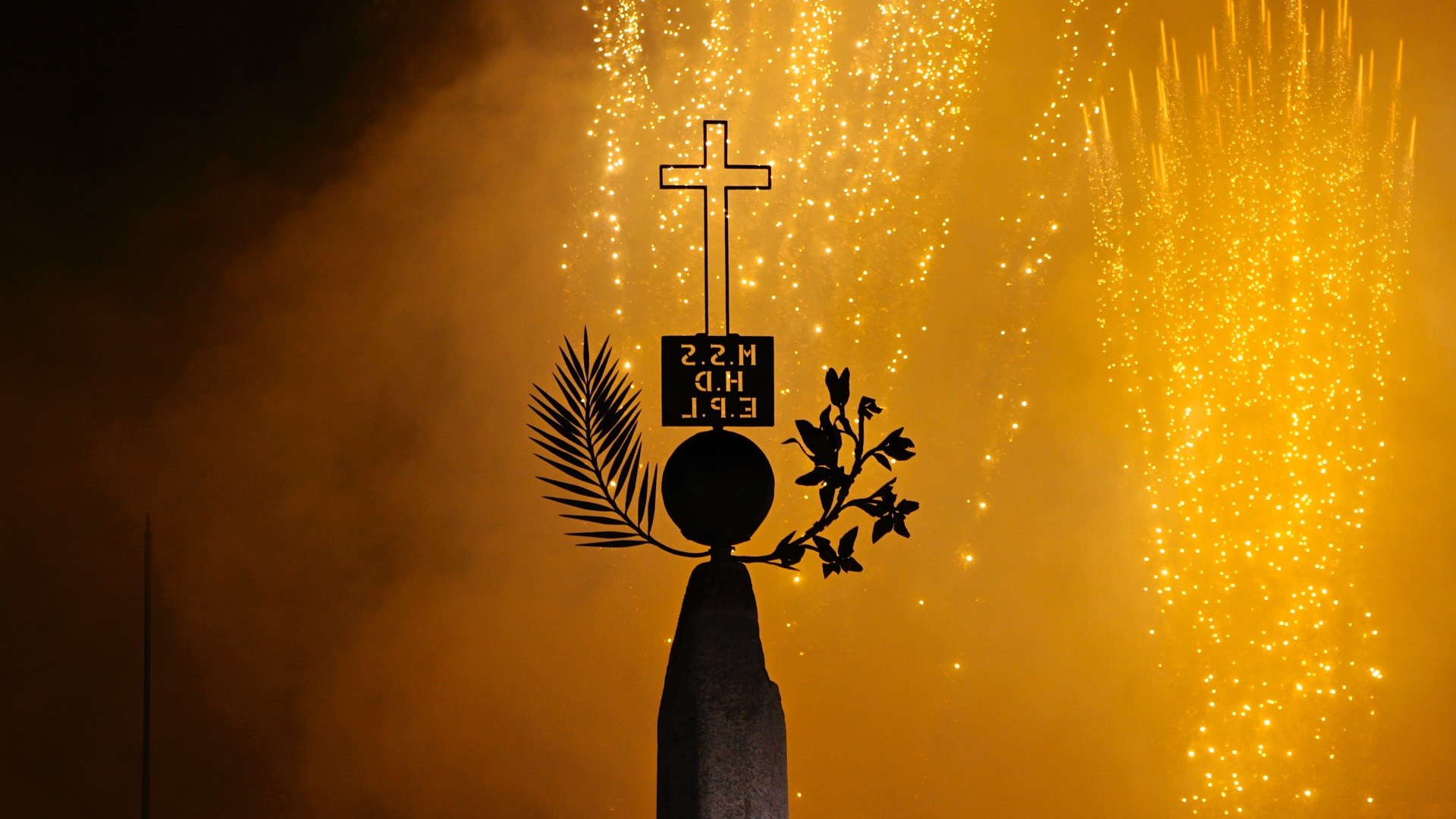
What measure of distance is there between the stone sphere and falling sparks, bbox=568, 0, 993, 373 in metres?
1.71

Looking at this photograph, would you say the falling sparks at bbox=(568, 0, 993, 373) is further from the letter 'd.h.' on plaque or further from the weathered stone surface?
the weathered stone surface

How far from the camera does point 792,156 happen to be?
334 cm

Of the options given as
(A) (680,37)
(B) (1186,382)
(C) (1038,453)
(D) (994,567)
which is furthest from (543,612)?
(B) (1186,382)

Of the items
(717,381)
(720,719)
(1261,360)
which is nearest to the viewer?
(720,719)

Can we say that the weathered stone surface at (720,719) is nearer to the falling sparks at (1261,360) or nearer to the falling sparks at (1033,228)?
the falling sparks at (1033,228)

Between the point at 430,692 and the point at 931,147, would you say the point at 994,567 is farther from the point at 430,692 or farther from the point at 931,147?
the point at 430,692

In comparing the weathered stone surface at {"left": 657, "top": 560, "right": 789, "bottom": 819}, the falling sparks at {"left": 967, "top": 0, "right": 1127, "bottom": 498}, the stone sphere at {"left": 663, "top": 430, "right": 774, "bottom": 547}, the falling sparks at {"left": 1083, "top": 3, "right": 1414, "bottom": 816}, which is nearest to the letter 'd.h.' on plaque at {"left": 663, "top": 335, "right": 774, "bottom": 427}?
the stone sphere at {"left": 663, "top": 430, "right": 774, "bottom": 547}

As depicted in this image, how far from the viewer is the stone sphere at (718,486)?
163 cm

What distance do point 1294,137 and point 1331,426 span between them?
882 millimetres

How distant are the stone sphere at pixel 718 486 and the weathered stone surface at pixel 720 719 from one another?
0.08m

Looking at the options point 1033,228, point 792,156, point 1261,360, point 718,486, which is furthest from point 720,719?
point 1261,360

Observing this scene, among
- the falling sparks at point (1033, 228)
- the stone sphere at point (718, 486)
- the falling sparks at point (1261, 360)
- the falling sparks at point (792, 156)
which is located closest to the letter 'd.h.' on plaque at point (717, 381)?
the stone sphere at point (718, 486)

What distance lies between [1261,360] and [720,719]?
242 centimetres

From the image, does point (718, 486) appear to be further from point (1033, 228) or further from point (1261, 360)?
point (1261, 360)
